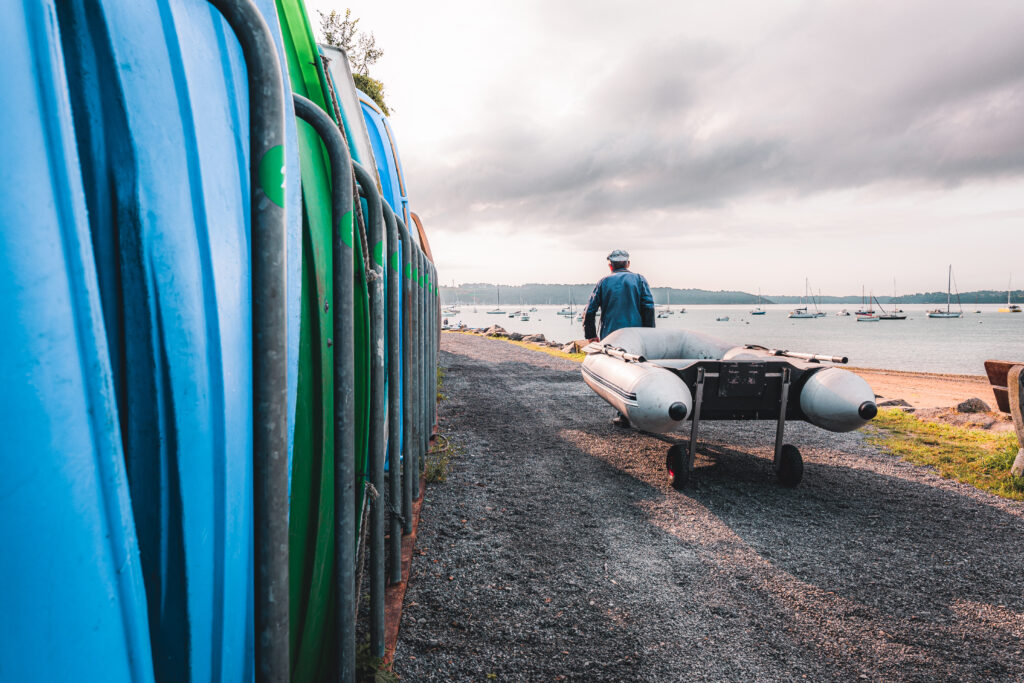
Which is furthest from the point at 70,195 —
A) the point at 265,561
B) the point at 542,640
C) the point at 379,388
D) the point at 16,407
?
the point at 542,640

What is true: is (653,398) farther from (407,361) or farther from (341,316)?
(341,316)

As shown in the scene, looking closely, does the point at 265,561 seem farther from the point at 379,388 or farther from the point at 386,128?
the point at 386,128

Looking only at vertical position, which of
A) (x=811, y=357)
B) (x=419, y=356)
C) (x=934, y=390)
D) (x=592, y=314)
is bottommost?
(x=934, y=390)

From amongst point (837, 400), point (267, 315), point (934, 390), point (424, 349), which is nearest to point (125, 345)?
point (267, 315)

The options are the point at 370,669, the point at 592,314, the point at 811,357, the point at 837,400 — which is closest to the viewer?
the point at 370,669

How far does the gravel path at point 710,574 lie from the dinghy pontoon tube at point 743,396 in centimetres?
55

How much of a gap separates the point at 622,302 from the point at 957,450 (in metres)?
3.81

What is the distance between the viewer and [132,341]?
0.76 metres

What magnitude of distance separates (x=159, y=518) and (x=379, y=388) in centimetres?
104

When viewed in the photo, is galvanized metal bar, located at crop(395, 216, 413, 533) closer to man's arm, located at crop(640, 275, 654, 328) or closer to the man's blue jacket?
the man's blue jacket

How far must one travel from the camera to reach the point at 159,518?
792mm

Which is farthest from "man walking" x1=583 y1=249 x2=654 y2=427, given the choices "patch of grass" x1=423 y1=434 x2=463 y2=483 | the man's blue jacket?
"patch of grass" x1=423 y1=434 x2=463 y2=483

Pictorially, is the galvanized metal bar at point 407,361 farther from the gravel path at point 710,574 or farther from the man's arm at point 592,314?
the man's arm at point 592,314

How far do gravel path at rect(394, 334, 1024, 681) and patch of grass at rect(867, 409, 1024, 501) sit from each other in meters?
0.27
